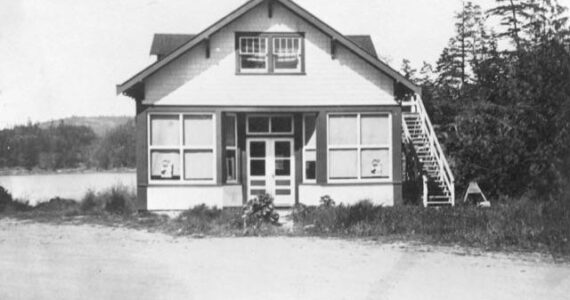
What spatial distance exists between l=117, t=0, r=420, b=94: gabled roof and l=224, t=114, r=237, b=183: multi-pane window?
2.70 metres

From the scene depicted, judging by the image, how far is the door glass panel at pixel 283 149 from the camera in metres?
19.6

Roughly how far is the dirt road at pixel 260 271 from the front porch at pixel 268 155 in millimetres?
5226

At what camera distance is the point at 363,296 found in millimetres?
7867

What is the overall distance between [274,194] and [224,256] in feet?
29.0

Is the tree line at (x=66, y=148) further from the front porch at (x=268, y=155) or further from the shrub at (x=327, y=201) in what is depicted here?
the shrub at (x=327, y=201)

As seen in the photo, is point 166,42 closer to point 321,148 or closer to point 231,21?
point 231,21

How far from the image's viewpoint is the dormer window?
1866cm

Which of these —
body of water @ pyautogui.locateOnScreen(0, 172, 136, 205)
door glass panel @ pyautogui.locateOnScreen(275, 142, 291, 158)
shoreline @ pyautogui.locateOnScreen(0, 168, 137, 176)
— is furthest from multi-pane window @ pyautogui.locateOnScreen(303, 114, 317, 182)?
shoreline @ pyautogui.locateOnScreen(0, 168, 137, 176)

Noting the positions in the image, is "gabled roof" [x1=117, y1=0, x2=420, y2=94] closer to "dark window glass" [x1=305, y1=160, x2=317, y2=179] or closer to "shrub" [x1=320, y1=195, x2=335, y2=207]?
"dark window glass" [x1=305, y1=160, x2=317, y2=179]

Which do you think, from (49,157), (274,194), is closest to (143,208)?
(274,194)

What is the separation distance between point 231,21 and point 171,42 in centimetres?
656

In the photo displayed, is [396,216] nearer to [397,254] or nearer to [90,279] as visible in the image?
[397,254]

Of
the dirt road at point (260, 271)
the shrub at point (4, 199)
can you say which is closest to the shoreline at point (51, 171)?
the shrub at point (4, 199)

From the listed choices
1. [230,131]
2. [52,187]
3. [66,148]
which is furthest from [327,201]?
[66,148]
